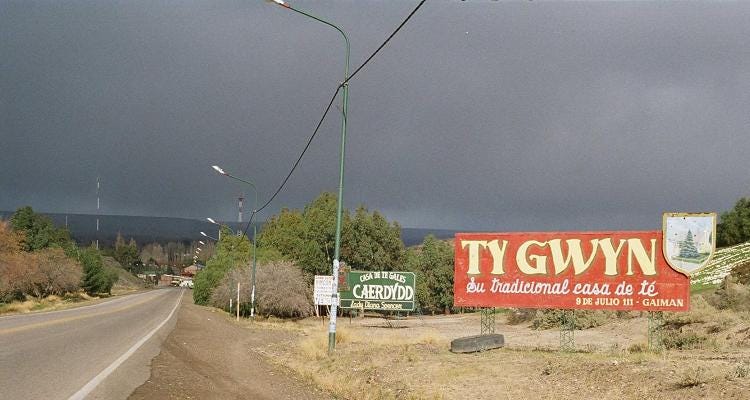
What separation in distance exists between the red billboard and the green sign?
58.3 ft

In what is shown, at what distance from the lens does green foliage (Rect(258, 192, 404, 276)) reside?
3317 inches

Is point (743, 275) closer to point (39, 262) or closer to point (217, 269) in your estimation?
point (217, 269)

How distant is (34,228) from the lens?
121 m

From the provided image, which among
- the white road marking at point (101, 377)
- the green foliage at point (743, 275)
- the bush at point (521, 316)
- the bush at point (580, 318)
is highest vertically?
the green foliage at point (743, 275)

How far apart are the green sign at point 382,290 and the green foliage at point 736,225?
237 feet

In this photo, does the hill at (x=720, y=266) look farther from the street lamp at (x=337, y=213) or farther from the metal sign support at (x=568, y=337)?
the street lamp at (x=337, y=213)

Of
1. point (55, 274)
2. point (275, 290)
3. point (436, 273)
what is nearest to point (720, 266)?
point (275, 290)

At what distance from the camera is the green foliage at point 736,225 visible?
93.9 m

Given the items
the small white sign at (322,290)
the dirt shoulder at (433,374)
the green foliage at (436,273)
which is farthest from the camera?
Answer: the green foliage at (436,273)

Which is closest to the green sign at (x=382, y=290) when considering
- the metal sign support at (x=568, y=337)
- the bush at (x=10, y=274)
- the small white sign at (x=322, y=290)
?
the small white sign at (x=322, y=290)

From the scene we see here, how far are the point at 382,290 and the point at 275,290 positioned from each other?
945 inches

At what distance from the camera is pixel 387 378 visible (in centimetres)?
1609

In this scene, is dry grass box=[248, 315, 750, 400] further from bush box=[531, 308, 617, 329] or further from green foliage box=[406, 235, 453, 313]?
green foliage box=[406, 235, 453, 313]

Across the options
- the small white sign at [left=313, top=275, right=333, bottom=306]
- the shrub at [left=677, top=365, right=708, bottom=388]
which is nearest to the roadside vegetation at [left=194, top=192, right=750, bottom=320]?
the small white sign at [left=313, top=275, right=333, bottom=306]
